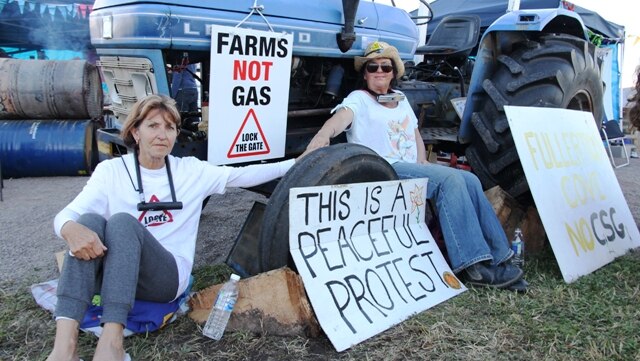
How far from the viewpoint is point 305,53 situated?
10.3 feet

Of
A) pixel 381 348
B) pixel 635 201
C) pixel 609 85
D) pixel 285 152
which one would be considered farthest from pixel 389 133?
pixel 609 85

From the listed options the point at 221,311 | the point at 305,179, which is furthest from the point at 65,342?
the point at 305,179

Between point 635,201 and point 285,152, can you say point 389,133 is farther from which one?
point 635,201

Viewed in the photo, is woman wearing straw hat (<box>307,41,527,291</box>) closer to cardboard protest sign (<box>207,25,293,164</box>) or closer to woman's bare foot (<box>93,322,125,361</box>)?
cardboard protest sign (<box>207,25,293,164</box>)

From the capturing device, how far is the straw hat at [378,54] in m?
3.25

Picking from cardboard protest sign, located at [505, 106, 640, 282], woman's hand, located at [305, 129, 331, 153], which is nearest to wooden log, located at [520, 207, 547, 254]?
cardboard protest sign, located at [505, 106, 640, 282]

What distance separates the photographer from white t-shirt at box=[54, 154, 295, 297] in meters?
2.30

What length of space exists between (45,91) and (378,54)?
4.99 m

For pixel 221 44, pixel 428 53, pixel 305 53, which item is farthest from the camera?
pixel 428 53

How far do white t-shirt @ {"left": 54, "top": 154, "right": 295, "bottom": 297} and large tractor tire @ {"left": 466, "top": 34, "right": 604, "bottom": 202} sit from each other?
5.46 ft

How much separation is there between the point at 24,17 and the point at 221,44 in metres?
8.17

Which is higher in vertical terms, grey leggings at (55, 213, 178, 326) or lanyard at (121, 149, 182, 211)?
lanyard at (121, 149, 182, 211)

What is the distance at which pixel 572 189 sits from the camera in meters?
3.40

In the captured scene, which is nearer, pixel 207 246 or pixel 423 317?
pixel 423 317
